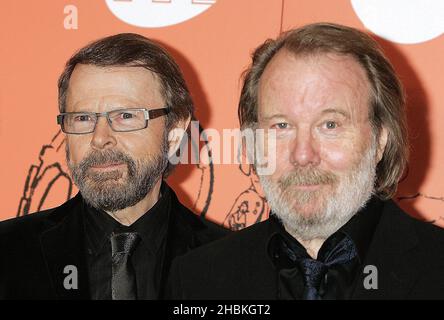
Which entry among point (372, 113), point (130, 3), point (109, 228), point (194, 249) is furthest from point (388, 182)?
point (130, 3)

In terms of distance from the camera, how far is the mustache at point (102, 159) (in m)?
2.60

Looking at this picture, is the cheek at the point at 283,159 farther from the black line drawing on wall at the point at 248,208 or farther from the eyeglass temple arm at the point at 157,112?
the black line drawing on wall at the point at 248,208

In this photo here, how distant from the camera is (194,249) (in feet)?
8.71

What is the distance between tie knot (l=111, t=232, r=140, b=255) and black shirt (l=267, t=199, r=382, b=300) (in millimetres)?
502

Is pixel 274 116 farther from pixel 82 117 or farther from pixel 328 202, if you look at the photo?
pixel 82 117

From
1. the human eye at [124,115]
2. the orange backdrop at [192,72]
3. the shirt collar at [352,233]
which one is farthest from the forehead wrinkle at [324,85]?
the orange backdrop at [192,72]

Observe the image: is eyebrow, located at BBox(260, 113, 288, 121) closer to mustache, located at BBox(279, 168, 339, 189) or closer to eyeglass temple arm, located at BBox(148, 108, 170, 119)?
mustache, located at BBox(279, 168, 339, 189)

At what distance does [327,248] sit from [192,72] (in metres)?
1.06

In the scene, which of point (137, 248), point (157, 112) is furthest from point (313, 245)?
point (157, 112)

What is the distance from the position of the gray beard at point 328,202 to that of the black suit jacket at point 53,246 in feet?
1.52
